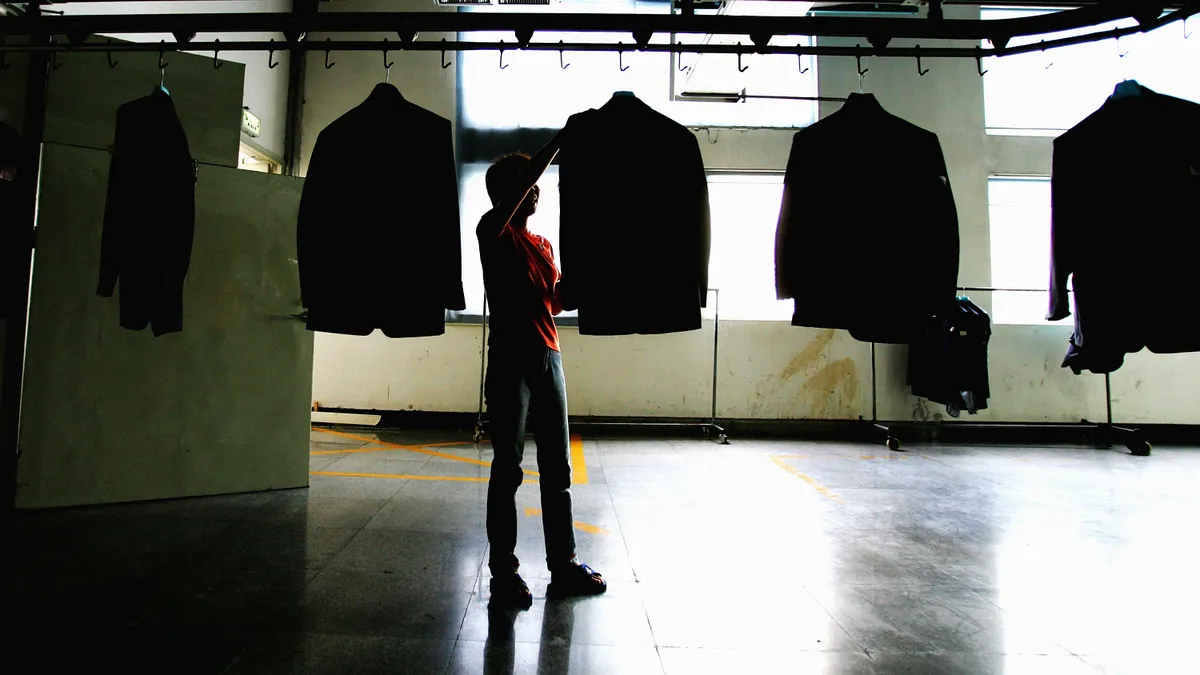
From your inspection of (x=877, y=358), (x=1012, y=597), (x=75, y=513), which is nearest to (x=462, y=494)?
(x=75, y=513)

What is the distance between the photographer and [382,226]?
1903mm

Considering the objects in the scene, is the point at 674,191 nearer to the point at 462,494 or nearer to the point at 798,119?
the point at 462,494

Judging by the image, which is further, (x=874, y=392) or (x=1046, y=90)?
(x=1046, y=90)

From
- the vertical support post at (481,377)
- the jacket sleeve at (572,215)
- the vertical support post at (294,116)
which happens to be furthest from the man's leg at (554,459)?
the vertical support post at (294,116)

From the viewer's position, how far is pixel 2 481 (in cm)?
248

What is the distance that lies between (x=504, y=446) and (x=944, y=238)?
1.66 meters

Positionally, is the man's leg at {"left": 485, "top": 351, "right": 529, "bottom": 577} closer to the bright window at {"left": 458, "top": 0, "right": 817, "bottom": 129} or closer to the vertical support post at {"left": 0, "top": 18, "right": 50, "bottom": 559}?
the vertical support post at {"left": 0, "top": 18, "right": 50, "bottom": 559}

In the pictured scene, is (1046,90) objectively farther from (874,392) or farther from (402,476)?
(402,476)

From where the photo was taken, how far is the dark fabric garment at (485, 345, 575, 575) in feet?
6.17

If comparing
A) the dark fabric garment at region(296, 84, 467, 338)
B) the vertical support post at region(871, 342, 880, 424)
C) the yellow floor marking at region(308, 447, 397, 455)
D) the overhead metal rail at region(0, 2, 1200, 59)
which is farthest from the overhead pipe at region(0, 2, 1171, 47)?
the vertical support post at region(871, 342, 880, 424)

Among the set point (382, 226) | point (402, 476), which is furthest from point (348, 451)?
point (382, 226)

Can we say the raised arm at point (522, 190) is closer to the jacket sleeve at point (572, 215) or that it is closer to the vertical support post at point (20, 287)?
the jacket sleeve at point (572, 215)

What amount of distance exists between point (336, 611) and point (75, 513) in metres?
2.03

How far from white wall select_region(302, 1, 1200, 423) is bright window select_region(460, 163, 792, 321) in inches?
7.8
